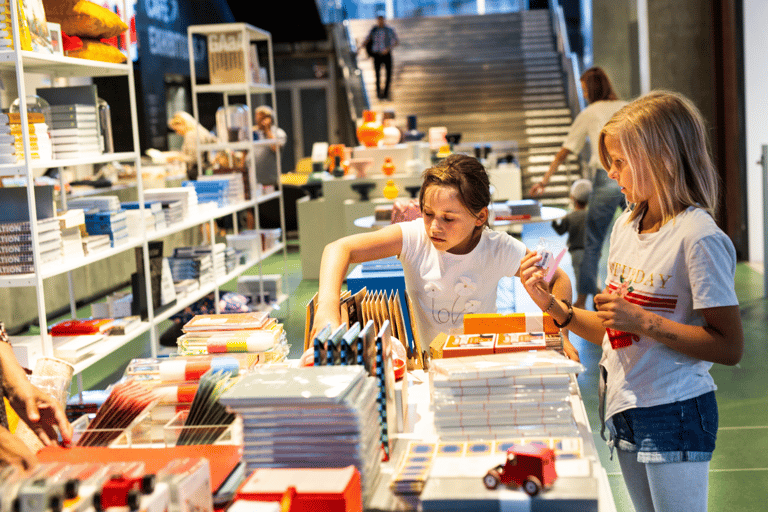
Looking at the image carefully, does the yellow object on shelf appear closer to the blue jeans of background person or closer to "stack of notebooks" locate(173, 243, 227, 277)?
"stack of notebooks" locate(173, 243, 227, 277)

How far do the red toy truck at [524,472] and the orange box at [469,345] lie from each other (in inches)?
17.0

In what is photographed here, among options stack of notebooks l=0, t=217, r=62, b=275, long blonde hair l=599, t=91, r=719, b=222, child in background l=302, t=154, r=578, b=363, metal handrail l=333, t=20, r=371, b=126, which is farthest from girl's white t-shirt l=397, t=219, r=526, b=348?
metal handrail l=333, t=20, r=371, b=126

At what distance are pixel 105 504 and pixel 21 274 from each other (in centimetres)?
255

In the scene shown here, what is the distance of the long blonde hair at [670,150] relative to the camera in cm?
158

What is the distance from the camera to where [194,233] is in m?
8.13

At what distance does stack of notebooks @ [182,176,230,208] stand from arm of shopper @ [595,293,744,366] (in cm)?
458

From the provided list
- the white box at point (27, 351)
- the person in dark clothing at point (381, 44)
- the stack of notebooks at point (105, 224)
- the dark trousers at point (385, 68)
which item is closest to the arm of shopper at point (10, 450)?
the white box at point (27, 351)

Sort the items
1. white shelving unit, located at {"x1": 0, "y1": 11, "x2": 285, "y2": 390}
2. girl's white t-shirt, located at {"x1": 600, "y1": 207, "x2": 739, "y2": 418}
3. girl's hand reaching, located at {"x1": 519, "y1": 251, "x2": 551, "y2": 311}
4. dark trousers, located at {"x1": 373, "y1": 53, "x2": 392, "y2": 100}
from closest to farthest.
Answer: girl's white t-shirt, located at {"x1": 600, "y1": 207, "x2": 739, "y2": 418}, girl's hand reaching, located at {"x1": 519, "y1": 251, "x2": 551, "y2": 311}, white shelving unit, located at {"x1": 0, "y1": 11, "x2": 285, "y2": 390}, dark trousers, located at {"x1": 373, "y1": 53, "x2": 392, "y2": 100}

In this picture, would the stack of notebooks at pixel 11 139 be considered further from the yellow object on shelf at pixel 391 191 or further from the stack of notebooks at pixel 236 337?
the yellow object on shelf at pixel 391 191

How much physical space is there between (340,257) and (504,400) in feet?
2.66

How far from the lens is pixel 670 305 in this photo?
1604mm

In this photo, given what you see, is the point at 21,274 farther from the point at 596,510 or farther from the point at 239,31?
the point at 239,31

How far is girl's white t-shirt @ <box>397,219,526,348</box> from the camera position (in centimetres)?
222

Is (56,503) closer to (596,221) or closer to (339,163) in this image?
(596,221)
